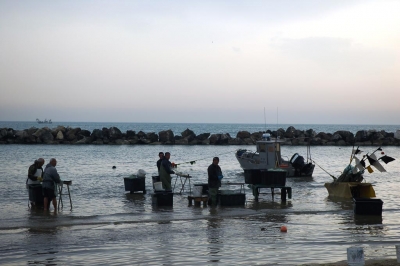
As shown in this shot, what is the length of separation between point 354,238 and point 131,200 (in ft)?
32.4

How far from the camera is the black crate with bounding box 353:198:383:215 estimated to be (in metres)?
16.0

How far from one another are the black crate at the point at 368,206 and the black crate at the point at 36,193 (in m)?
9.44

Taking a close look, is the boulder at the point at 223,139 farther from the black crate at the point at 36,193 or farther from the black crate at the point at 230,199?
the black crate at the point at 36,193

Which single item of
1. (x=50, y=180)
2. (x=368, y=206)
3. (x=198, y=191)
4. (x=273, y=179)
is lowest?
(x=368, y=206)

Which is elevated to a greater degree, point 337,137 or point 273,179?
point 337,137

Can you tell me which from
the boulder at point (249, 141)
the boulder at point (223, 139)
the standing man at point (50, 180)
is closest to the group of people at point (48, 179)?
the standing man at point (50, 180)

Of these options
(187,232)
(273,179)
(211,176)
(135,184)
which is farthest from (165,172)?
(187,232)

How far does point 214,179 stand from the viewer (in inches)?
712

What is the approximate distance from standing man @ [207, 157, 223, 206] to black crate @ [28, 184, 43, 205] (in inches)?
206

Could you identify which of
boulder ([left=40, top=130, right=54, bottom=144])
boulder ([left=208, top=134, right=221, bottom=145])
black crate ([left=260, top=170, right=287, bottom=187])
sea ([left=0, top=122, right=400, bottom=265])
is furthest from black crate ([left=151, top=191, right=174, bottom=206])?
boulder ([left=40, top=130, right=54, bottom=144])

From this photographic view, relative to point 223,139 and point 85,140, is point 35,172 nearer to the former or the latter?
point 85,140

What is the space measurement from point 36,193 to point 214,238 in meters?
7.34

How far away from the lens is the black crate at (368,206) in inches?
632

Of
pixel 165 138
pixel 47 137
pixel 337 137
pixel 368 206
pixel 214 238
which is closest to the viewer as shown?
pixel 214 238
